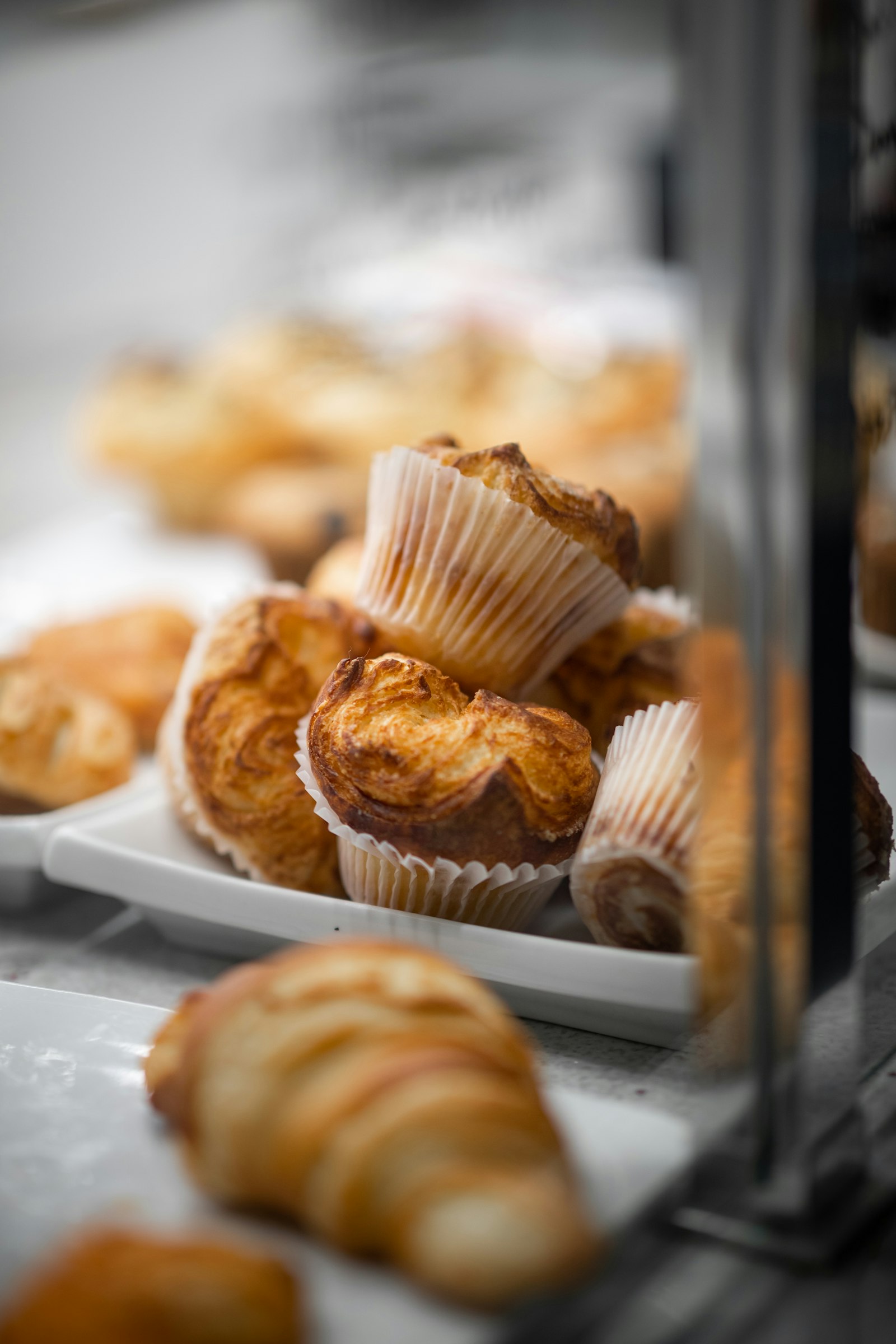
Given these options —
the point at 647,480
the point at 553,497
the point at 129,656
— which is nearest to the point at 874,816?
the point at 553,497

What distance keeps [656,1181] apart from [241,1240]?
5.3 inches

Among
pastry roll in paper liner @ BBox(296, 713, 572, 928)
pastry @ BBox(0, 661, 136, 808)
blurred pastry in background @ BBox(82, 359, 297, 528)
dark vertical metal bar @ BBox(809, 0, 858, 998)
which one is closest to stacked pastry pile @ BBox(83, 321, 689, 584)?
blurred pastry in background @ BBox(82, 359, 297, 528)

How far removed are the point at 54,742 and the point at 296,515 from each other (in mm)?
627

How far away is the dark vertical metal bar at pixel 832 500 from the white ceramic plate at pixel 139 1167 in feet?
0.29

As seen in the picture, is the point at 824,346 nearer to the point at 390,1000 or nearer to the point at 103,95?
the point at 390,1000

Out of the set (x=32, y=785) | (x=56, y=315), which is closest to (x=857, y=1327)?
(x=32, y=785)

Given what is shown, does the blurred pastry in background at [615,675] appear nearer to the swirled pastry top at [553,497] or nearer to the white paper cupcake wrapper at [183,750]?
the swirled pastry top at [553,497]

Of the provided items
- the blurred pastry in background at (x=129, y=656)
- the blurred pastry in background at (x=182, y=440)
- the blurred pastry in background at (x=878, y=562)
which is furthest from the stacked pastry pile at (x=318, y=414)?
the blurred pastry in background at (x=878, y=562)

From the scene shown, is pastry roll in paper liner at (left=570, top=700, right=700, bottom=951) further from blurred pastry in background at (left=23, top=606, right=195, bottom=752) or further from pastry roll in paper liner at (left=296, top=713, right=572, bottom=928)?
blurred pastry in background at (left=23, top=606, right=195, bottom=752)

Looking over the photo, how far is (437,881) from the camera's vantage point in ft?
1.87

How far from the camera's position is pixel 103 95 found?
7.89ft

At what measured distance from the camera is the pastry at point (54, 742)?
0.77 m

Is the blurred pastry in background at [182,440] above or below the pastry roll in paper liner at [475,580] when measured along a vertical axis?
below

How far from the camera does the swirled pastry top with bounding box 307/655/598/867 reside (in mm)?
548
